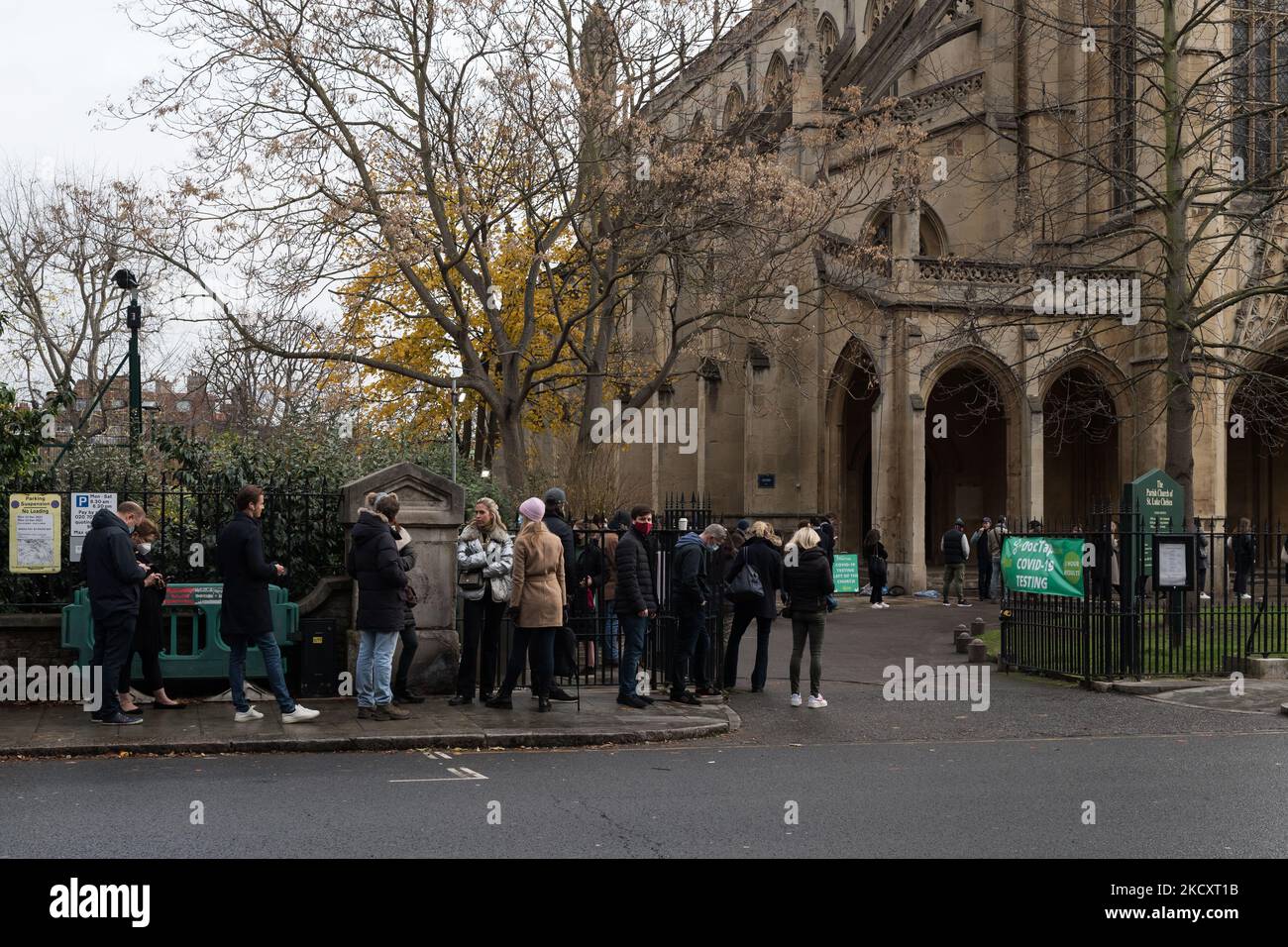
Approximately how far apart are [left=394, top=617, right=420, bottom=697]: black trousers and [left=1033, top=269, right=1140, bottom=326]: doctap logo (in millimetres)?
16673

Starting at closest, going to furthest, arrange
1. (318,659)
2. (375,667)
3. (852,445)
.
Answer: (375,667)
(318,659)
(852,445)

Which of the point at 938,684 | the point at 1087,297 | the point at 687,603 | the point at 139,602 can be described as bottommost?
the point at 938,684

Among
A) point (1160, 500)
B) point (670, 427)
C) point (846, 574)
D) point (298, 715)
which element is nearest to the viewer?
point (298, 715)

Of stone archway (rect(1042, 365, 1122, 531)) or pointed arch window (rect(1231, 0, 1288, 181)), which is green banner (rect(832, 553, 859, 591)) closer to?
stone archway (rect(1042, 365, 1122, 531))

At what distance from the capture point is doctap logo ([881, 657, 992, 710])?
14.0 metres

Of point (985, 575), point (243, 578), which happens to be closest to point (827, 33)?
point (985, 575)

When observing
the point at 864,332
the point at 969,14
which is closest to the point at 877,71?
the point at 969,14

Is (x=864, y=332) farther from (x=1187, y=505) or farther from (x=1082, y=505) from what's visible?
(x=1187, y=505)

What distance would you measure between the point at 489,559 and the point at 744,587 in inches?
112

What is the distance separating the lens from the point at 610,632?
1490 centimetres

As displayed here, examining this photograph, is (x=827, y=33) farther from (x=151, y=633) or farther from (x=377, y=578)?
(x=151, y=633)

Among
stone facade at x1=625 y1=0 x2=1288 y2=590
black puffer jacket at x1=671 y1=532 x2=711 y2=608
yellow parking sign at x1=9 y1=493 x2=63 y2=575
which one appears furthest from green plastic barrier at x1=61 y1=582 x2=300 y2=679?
stone facade at x1=625 y1=0 x2=1288 y2=590

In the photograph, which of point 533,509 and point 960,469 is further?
point 960,469

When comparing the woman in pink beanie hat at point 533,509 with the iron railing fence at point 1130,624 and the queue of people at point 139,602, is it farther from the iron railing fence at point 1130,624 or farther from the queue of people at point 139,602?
the iron railing fence at point 1130,624
